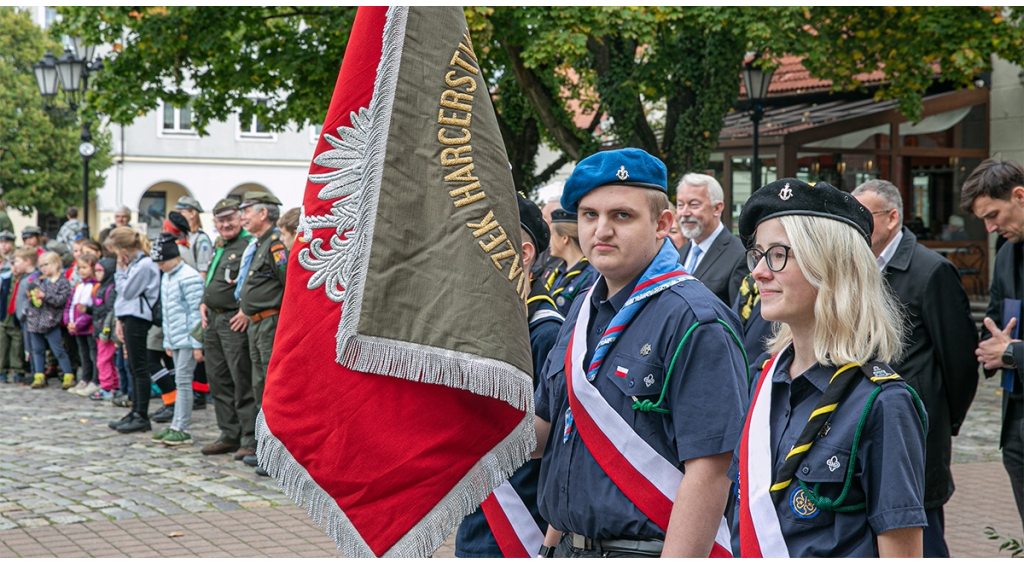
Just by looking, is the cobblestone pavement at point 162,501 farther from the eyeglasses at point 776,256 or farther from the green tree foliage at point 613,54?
the green tree foliage at point 613,54

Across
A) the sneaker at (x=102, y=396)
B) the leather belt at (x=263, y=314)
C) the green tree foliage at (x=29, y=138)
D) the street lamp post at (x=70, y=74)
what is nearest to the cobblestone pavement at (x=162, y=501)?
the leather belt at (x=263, y=314)

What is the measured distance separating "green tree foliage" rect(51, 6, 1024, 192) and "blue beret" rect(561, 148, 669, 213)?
1059cm

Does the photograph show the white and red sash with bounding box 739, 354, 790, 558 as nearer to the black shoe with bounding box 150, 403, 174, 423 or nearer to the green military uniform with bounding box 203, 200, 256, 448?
the green military uniform with bounding box 203, 200, 256, 448

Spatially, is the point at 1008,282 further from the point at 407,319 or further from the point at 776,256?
the point at 407,319

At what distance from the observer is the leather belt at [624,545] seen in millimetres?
2520

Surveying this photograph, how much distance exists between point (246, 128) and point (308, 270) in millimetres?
15210

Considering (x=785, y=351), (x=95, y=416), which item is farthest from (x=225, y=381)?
(x=785, y=351)

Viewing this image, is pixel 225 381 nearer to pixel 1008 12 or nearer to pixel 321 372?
pixel 321 372

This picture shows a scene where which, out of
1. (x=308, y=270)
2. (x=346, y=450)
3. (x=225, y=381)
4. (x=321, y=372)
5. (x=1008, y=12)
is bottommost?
(x=225, y=381)

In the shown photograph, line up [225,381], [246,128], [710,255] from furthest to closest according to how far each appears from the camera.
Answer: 1. [246,128]
2. [225,381]
3. [710,255]

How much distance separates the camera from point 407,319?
98.1 inches

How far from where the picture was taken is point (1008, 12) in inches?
589

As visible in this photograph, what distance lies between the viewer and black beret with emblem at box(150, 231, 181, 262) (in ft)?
30.9

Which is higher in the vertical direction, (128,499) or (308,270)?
(308,270)
